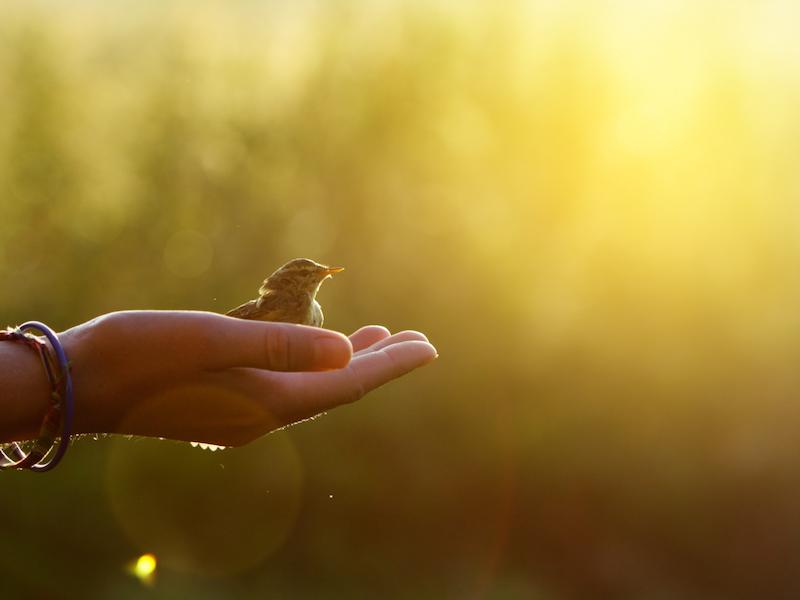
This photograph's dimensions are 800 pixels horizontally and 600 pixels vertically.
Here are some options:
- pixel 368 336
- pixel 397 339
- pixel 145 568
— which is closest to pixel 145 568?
pixel 145 568

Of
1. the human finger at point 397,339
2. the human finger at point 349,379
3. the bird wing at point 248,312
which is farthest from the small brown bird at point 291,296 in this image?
the human finger at point 349,379

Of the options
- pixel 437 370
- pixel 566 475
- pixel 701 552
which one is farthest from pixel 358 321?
pixel 701 552

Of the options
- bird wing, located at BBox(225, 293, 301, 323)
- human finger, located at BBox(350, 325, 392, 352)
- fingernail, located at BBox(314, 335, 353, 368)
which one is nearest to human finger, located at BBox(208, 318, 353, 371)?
fingernail, located at BBox(314, 335, 353, 368)

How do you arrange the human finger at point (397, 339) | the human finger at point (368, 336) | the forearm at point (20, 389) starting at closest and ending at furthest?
the forearm at point (20, 389)
the human finger at point (397, 339)
the human finger at point (368, 336)

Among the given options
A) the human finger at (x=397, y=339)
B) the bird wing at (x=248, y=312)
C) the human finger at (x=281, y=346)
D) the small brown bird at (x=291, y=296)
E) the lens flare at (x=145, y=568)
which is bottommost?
the lens flare at (x=145, y=568)

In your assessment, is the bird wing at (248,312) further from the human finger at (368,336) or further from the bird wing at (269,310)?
the human finger at (368,336)

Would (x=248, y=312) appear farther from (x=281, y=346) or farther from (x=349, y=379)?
(x=281, y=346)

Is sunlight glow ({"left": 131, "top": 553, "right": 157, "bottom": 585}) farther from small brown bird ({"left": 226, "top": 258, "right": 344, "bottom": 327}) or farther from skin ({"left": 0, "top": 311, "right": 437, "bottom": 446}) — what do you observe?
skin ({"left": 0, "top": 311, "right": 437, "bottom": 446})
